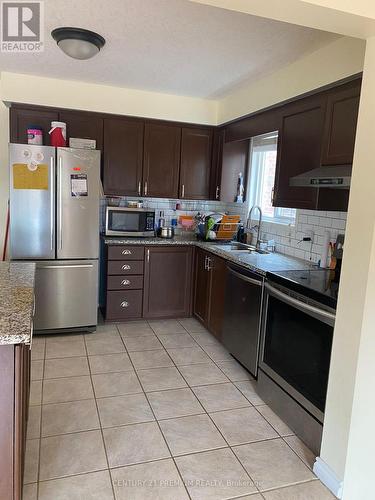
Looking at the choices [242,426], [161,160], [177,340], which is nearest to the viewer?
[242,426]

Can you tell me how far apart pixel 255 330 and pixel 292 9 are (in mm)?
2056

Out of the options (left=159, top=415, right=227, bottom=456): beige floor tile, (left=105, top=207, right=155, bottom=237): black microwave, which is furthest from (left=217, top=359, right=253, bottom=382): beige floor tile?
(left=105, top=207, right=155, bottom=237): black microwave

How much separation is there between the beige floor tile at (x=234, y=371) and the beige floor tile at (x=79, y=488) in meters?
1.37

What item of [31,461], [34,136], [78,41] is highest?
[78,41]

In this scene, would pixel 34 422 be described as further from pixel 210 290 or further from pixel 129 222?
pixel 129 222

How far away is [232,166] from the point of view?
4.30m

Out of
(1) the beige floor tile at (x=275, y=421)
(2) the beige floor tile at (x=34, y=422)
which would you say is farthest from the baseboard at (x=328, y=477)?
(2) the beige floor tile at (x=34, y=422)

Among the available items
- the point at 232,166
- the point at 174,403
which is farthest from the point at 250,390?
the point at 232,166

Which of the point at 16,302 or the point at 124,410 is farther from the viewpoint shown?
the point at 124,410

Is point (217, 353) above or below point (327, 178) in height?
below

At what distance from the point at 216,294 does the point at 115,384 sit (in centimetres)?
127

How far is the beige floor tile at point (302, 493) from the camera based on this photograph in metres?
1.89

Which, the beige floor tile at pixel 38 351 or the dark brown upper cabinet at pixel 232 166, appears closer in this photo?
the beige floor tile at pixel 38 351

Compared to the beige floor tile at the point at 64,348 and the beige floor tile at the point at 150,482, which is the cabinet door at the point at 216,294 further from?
the beige floor tile at the point at 150,482
